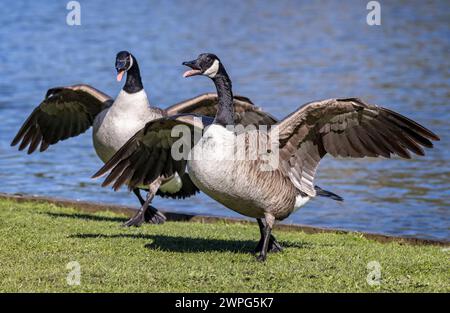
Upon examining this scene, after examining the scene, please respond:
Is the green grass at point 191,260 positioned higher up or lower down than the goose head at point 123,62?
lower down

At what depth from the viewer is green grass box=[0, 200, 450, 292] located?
7684 mm

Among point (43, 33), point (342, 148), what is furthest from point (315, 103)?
point (43, 33)

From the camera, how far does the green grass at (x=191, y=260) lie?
7684mm

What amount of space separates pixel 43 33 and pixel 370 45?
14.0m

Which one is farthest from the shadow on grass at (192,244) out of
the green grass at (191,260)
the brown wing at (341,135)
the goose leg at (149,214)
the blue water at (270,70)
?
the blue water at (270,70)

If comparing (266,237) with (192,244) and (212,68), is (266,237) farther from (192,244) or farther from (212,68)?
(212,68)

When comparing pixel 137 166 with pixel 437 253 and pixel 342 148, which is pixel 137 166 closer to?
pixel 342 148

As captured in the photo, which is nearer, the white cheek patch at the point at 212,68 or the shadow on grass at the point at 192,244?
the white cheek patch at the point at 212,68

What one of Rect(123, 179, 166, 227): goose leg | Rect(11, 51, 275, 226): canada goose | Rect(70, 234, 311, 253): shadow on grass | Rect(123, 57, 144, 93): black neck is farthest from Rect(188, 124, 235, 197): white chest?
Rect(123, 57, 144, 93): black neck

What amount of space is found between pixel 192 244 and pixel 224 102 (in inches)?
74.9

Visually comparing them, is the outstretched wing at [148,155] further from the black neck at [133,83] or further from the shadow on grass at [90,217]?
the shadow on grass at [90,217]

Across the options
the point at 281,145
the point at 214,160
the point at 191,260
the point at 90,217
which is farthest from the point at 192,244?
the point at 90,217

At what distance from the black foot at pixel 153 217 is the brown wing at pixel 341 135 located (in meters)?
3.27

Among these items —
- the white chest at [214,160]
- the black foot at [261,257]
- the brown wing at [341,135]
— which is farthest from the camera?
the brown wing at [341,135]
